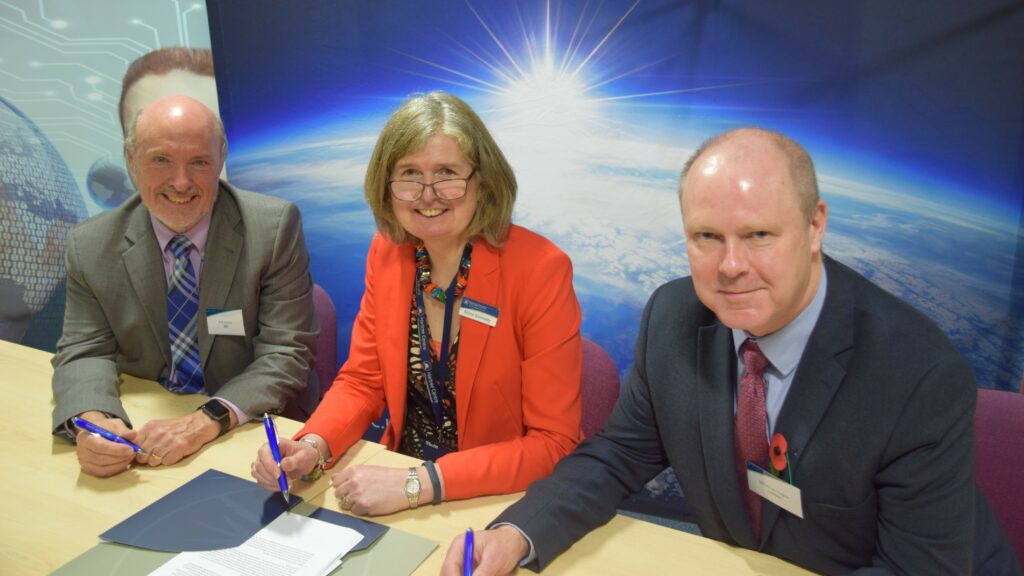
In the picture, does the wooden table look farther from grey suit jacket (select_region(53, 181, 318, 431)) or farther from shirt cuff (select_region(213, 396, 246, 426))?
grey suit jacket (select_region(53, 181, 318, 431))

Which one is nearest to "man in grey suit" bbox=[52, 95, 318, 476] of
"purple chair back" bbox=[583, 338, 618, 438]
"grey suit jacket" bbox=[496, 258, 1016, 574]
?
"purple chair back" bbox=[583, 338, 618, 438]

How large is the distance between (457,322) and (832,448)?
1059 mm

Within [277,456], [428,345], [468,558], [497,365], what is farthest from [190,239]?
[468,558]

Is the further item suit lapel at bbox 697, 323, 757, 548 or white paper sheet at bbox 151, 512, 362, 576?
suit lapel at bbox 697, 323, 757, 548

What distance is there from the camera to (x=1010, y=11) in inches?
93.2

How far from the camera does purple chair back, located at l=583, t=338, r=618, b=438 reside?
7.04ft

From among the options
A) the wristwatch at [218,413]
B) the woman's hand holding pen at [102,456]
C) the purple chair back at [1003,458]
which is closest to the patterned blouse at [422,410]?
the wristwatch at [218,413]

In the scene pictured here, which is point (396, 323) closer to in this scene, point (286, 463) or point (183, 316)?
point (286, 463)

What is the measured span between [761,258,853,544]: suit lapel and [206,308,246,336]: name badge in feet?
5.59

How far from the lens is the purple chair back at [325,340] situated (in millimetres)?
2696

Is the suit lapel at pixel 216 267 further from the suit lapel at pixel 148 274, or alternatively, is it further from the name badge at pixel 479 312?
the name badge at pixel 479 312

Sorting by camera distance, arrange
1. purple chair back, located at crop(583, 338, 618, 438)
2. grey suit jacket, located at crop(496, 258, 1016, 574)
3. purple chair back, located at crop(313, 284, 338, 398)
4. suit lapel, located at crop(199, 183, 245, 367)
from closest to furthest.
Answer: grey suit jacket, located at crop(496, 258, 1016, 574)
purple chair back, located at crop(583, 338, 618, 438)
suit lapel, located at crop(199, 183, 245, 367)
purple chair back, located at crop(313, 284, 338, 398)

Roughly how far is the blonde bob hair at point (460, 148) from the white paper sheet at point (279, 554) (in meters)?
0.88

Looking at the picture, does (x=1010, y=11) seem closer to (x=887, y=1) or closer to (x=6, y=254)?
(x=887, y=1)
